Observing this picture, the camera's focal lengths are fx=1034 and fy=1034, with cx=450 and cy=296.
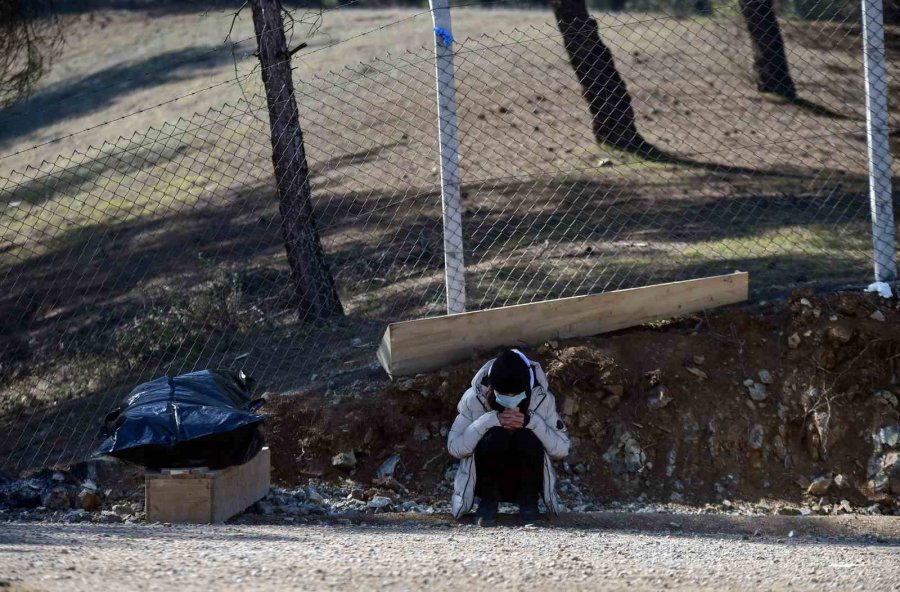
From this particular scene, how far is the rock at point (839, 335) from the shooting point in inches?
271

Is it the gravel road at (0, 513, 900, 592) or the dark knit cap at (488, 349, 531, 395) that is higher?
the dark knit cap at (488, 349, 531, 395)

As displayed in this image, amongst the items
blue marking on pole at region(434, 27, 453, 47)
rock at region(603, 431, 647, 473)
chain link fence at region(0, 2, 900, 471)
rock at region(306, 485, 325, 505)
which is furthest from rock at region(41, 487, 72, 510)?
blue marking on pole at region(434, 27, 453, 47)

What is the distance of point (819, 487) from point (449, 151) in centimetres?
316

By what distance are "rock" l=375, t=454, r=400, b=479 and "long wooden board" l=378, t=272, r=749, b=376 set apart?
1.81 ft

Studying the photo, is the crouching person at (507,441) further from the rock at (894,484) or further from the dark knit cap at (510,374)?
the rock at (894,484)

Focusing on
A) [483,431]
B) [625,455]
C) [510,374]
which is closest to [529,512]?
[483,431]

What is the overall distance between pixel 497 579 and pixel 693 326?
350cm

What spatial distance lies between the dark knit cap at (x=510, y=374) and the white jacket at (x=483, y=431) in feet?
0.41

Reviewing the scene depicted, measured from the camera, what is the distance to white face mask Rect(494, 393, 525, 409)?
555 cm

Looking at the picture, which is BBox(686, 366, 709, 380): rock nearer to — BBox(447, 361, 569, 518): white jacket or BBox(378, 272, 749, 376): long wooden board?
BBox(378, 272, 749, 376): long wooden board

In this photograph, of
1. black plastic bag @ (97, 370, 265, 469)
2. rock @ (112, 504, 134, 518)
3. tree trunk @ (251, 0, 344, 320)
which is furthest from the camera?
tree trunk @ (251, 0, 344, 320)

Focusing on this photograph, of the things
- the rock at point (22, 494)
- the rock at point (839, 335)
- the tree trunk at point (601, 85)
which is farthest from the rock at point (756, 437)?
the rock at point (22, 494)

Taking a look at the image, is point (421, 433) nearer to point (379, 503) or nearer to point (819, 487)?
point (379, 503)

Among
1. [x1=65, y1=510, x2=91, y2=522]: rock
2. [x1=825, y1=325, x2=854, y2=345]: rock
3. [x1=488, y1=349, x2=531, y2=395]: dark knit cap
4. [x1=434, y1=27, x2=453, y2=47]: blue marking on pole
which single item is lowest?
[x1=65, y1=510, x2=91, y2=522]: rock
